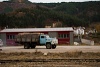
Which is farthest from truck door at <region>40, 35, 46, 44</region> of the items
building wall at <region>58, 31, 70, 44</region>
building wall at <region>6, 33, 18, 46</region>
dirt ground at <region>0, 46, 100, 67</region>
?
building wall at <region>6, 33, 18, 46</region>

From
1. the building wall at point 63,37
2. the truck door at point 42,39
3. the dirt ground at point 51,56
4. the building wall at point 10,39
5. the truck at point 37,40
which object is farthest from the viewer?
the building wall at point 10,39

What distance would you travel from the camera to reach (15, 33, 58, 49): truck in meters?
34.3

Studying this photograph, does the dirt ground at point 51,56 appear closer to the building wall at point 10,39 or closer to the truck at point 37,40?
the truck at point 37,40

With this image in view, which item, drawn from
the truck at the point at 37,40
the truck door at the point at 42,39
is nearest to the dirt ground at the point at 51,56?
the truck at the point at 37,40

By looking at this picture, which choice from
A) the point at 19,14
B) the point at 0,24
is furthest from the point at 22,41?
the point at 19,14

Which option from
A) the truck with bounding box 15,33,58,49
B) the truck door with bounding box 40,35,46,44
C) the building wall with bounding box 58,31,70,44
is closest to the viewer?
the truck with bounding box 15,33,58,49

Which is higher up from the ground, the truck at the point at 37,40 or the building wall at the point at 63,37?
the truck at the point at 37,40

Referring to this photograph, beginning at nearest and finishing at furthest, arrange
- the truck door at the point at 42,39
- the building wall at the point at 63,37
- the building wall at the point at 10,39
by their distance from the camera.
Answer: the truck door at the point at 42,39 < the building wall at the point at 63,37 < the building wall at the point at 10,39

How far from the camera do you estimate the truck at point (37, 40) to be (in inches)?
1350

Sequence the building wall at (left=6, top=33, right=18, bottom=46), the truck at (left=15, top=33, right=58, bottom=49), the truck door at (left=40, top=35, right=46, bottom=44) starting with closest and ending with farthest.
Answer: the truck at (left=15, top=33, right=58, bottom=49), the truck door at (left=40, top=35, right=46, bottom=44), the building wall at (left=6, top=33, right=18, bottom=46)

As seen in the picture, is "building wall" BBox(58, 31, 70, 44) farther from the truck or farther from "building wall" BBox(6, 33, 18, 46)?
the truck

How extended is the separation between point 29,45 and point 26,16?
13150 cm

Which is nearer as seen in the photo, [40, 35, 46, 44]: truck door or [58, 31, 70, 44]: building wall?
[40, 35, 46, 44]: truck door

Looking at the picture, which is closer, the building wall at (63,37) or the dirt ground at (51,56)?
the dirt ground at (51,56)
